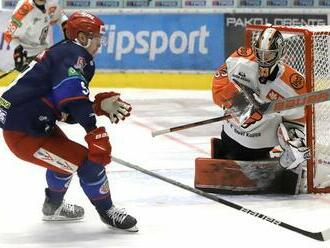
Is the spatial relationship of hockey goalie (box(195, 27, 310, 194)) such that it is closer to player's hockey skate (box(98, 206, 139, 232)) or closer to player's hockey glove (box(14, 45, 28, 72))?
player's hockey skate (box(98, 206, 139, 232))

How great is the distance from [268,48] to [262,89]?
0.75ft

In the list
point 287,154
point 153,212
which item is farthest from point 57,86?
point 287,154

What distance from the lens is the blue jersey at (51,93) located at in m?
3.17

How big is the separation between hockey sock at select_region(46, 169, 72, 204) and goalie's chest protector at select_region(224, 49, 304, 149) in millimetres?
1000

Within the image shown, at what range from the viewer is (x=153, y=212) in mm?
3768

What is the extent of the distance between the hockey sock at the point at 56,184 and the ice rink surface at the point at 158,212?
0.12 m

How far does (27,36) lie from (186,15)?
8.29 feet

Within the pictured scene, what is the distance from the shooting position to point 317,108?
13.7ft

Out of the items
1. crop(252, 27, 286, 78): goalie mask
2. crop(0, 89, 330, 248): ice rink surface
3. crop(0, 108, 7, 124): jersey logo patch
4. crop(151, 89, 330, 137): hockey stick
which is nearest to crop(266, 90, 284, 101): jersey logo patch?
crop(252, 27, 286, 78): goalie mask

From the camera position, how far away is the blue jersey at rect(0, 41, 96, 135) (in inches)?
125

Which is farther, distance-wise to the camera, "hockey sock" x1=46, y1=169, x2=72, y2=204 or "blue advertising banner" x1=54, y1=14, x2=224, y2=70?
"blue advertising banner" x1=54, y1=14, x2=224, y2=70

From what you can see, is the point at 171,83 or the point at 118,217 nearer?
the point at 118,217

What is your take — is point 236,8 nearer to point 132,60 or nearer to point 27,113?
point 132,60

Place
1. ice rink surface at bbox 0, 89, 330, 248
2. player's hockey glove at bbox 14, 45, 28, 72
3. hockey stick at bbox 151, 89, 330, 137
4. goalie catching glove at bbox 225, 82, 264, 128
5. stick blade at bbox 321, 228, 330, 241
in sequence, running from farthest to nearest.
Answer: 1. player's hockey glove at bbox 14, 45, 28, 72
2. goalie catching glove at bbox 225, 82, 264, 128
3. ice rink surface at bbox 0, 89, 330, 248
4. stick blade at bbox 321, 228, 330, 241
5. hockey stick at bbox 151, 89, 330, 137
